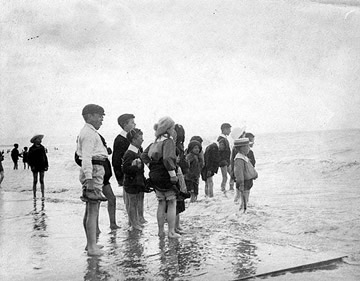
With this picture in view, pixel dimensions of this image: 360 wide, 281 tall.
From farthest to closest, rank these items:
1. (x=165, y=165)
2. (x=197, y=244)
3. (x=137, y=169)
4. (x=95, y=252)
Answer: (x=137, y=169)
(x=165, y=165)
(x=197, y=244)
(x=95, y=252)

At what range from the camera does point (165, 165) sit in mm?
5281

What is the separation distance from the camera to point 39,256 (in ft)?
15.5

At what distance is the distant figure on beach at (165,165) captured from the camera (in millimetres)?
5301

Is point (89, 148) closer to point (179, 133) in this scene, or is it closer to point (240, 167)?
point (179, 133)

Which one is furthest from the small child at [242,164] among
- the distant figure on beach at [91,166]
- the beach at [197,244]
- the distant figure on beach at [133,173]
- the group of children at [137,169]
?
the distant figure on beach at [91,166]

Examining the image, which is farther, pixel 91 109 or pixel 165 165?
pixel 165 165

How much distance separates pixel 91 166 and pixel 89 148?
21cm

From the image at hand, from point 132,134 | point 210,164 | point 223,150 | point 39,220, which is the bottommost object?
point 39,220

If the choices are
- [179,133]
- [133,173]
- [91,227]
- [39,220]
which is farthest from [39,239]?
[179,133]

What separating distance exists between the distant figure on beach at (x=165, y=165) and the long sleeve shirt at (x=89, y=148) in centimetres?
79

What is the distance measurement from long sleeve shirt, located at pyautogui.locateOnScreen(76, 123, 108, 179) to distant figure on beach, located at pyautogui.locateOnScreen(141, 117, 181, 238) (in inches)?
31.3

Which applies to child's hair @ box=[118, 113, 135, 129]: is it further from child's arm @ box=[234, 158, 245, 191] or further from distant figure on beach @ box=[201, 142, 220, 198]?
distant figure on beach @ box=[201, 142, 220, 198]

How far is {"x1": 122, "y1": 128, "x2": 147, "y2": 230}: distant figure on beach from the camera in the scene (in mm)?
6047

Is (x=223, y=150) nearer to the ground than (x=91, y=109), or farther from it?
nearer to the ground
